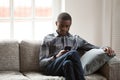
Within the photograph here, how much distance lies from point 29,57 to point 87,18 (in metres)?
1.09

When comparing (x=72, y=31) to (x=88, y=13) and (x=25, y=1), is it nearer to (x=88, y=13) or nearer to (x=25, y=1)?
(x=88, y=13)

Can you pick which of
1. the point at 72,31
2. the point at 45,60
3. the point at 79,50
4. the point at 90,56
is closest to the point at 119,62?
the point at 90,56

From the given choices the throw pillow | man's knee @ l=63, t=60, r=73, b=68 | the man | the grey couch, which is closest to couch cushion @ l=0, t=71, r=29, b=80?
the grey couch

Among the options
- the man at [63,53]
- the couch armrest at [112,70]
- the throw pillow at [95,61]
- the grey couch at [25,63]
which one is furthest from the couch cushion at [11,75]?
the couch armrest at [112,70]

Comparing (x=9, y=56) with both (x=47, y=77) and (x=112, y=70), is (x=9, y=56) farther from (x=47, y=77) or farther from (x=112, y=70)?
(x=112, y=70)

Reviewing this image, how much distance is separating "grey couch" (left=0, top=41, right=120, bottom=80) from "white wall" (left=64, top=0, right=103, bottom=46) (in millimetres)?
745

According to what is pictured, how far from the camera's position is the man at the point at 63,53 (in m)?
2.94

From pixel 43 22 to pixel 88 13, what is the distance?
24.5 inches

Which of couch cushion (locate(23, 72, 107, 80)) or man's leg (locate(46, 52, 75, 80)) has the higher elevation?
man's leg (locate(46, 52, 75, 80))

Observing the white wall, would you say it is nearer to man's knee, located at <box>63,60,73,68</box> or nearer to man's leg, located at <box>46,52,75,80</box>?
man's leg, located at <box>46,52,75,80</box>

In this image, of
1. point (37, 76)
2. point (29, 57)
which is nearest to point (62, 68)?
point (37, 76)

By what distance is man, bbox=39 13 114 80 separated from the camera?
9.64 ft

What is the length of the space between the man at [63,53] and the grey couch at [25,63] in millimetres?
133

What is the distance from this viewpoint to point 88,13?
4.04m
